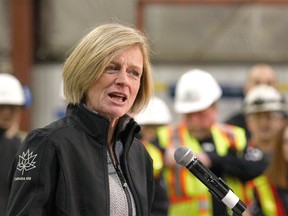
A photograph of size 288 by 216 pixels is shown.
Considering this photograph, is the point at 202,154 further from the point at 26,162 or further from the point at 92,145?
the point at 26,162

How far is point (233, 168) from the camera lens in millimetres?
5473

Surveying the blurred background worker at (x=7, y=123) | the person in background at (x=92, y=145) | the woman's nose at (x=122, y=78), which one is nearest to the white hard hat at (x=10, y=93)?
the blurred background worker at (x=7, y=123)

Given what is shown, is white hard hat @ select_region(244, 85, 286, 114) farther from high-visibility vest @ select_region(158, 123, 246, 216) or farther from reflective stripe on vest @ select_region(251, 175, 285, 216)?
reflective stripe on vest @ select_region(251, 175, 285, 216)

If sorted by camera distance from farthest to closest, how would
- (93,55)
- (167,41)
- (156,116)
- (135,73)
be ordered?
(167,41)
(156,116)
(135,73)
(93,55)

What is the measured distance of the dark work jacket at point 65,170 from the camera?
302 cm

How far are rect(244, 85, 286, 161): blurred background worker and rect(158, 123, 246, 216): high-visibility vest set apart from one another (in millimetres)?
252

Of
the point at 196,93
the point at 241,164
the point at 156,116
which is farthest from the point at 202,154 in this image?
the point at 156,116

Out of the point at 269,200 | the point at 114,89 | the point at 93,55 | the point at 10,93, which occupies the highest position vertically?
the point at 93,55

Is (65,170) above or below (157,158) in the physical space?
above

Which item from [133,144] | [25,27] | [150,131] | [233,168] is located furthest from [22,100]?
[25,27]

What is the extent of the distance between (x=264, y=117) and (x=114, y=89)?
315cm

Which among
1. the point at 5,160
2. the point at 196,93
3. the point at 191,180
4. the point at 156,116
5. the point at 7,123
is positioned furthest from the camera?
the point at 156,116

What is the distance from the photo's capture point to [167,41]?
1067cm

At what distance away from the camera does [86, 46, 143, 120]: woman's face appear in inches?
125
